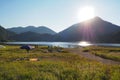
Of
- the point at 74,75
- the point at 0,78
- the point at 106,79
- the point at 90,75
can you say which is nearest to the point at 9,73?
the point at 0,78

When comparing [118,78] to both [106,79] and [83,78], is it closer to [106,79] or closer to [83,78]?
[106,79]

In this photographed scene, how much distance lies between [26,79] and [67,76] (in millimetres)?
3637

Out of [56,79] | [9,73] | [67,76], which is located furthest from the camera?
[9,73]

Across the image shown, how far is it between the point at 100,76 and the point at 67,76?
290 cm

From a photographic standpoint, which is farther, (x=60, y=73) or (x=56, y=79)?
(x=60, y=73)

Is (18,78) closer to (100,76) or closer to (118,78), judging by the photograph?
(100,76)

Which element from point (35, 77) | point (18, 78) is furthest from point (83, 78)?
point (18, 78)

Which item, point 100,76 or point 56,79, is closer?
point 56,79

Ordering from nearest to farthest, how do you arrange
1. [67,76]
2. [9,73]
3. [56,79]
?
[56,79], [67,76], [9,73]

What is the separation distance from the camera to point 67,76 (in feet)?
63.9

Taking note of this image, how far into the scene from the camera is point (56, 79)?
59.7ft

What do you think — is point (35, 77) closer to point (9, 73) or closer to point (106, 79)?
point (9, 73)

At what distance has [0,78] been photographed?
1877cm

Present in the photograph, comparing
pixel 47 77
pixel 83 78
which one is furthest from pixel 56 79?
pixel 83 78
